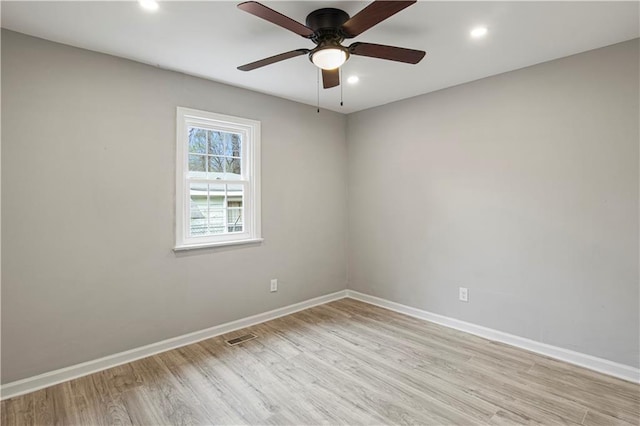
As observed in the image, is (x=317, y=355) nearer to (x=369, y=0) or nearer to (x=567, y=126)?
(x=369, y=0)

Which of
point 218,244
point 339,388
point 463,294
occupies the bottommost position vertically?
point 339,388

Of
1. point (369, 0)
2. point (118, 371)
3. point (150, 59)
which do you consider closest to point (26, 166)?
point (150, 59)

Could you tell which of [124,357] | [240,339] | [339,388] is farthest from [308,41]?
[124,357]

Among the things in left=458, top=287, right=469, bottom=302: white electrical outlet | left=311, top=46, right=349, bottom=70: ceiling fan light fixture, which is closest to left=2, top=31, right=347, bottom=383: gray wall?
left=311, top=46, right=349, bottom=70: ceiling fan light fixture

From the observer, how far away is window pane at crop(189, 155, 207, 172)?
3.20 metres

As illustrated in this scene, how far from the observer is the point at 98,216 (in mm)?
2607

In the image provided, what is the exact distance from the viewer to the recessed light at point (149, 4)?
1953mm

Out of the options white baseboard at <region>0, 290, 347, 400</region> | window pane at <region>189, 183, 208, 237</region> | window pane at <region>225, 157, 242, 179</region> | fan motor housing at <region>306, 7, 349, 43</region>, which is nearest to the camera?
fan motor housing at <region>306, 7, 349, 43</region>

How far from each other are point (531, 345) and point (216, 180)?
3.38 m

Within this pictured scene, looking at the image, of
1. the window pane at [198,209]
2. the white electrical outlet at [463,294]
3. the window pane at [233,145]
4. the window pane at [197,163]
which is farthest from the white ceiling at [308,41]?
the white electrical outlet at [463,294]

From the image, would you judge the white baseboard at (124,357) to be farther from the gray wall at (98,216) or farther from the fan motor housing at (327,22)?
the fan motor housing at (327,22)

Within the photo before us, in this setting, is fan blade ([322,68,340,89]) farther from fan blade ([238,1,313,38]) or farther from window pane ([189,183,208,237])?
window pane ([189,183,208,237])

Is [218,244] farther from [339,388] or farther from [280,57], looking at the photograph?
[280,57]

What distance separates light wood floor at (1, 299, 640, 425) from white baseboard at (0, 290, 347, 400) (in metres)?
0.07
